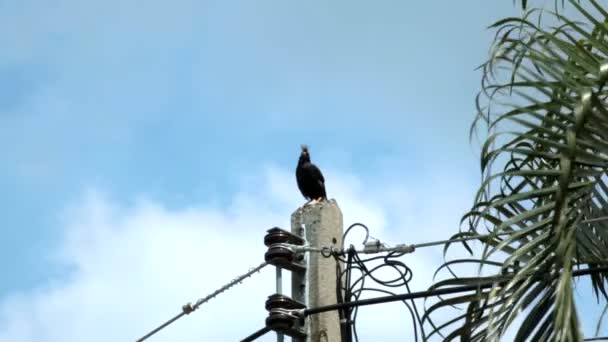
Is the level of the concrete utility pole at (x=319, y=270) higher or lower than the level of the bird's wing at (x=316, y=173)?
lower

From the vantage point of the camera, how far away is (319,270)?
20.2ft

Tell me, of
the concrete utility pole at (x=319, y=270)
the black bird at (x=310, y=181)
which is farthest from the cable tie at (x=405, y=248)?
the black bird at (x=310, y=181)

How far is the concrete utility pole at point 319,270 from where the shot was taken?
19.7 ft

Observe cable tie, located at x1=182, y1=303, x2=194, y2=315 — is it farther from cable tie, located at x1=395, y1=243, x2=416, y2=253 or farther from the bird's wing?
the bird's wing

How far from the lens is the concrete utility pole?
6020 millimetres

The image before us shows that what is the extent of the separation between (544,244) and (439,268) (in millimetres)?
474

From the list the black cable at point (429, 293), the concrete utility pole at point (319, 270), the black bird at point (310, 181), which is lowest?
the black cable at point (429, 293)

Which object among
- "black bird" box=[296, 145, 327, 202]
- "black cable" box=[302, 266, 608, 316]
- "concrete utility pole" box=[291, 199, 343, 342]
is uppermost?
"black bird" box=[296, 145, 327, 202]

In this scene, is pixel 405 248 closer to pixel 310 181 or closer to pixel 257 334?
pixel 257 334

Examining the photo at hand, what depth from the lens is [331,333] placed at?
5996 mm

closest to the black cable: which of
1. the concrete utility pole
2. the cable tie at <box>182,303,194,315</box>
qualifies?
the concrete utility pole

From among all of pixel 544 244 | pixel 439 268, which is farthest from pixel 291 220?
pixel 544 244

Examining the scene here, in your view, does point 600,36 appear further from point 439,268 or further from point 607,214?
point 439,268

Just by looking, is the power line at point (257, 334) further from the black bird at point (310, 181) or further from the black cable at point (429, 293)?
the black bird at point (310, 181)
